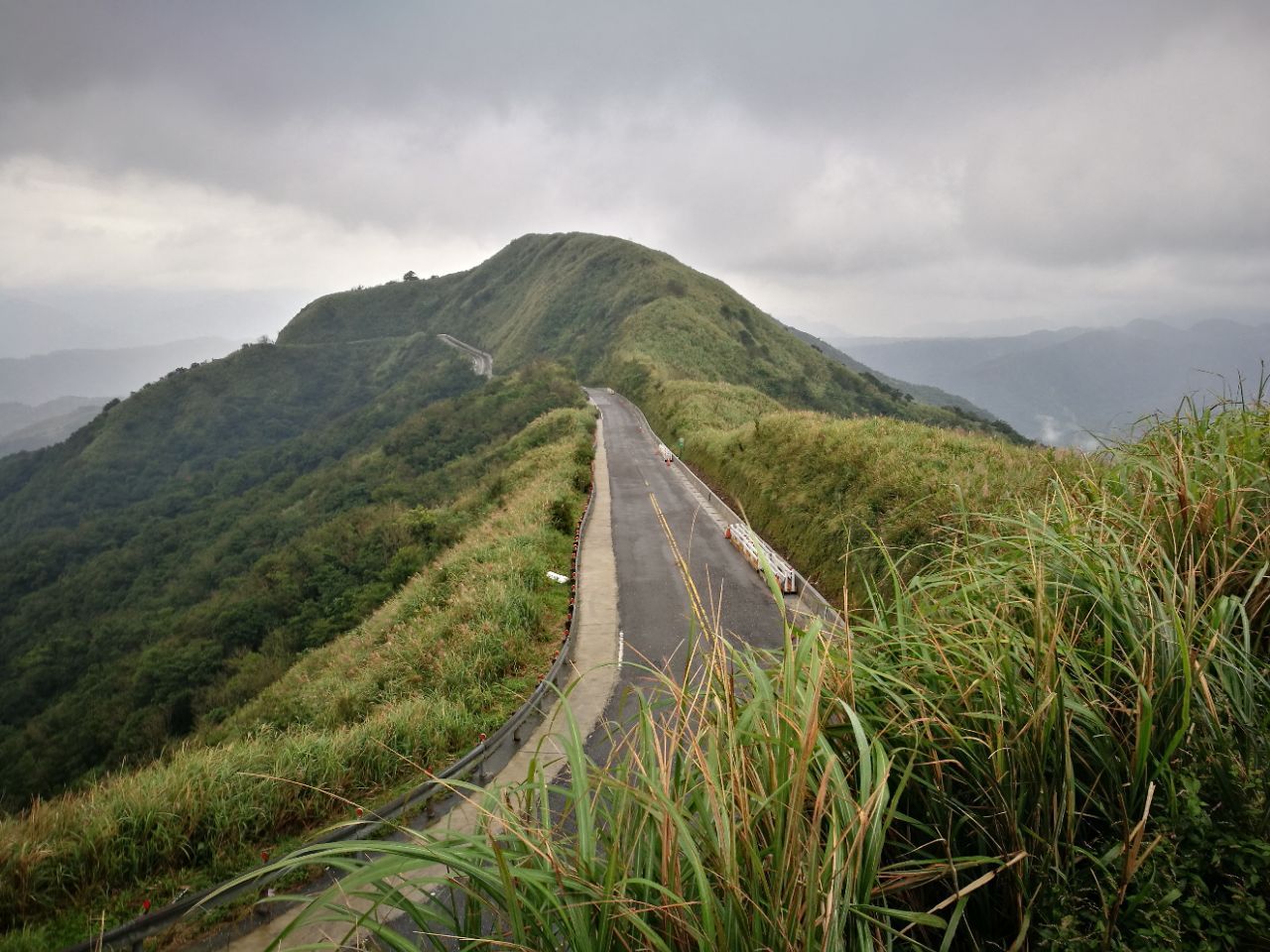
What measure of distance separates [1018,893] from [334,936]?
5.70 m

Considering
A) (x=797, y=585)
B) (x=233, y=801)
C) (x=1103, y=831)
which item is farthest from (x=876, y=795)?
(x=797, y=585)

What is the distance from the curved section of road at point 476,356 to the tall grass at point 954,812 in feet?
261

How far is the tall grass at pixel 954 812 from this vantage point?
183 cm

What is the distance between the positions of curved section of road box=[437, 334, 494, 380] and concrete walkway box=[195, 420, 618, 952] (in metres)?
65.8

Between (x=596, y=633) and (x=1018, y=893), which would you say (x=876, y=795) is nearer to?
(x=1018, y=893)

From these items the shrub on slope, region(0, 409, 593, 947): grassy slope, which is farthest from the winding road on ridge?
the shrub on slope

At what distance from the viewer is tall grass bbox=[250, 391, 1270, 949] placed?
1.83 metres

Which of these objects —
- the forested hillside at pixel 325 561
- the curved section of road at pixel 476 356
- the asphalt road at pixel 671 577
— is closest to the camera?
the forested hillside at pixel 325 561

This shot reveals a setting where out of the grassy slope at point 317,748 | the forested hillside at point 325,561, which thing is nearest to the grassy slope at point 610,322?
the forested hillside at point 325,561

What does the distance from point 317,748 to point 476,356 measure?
98647 mm

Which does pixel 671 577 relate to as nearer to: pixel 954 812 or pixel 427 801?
pixel 427 801

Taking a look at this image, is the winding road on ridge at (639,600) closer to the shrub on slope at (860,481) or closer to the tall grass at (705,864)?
the tall grass at (705,864)

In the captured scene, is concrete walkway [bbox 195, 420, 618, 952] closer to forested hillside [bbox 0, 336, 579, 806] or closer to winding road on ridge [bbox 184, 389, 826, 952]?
winding road on ridge [bbox 184, 389, 826, 952]

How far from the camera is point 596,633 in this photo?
40.4 feet
